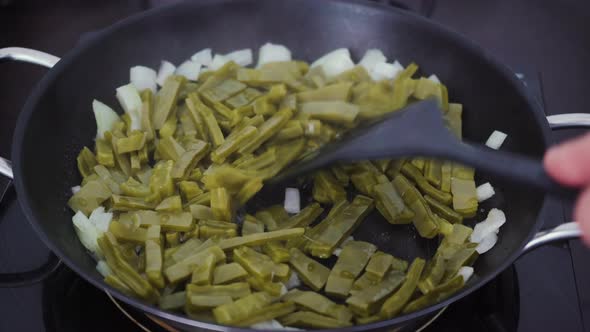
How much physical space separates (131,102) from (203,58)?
440 millimetres

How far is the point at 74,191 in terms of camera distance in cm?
246

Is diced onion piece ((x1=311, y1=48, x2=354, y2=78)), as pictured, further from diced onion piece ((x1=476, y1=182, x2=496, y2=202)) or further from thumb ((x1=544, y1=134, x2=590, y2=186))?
thumb ((x1=544, y1=134, x2=590, y2=186))

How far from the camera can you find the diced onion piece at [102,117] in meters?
2.63

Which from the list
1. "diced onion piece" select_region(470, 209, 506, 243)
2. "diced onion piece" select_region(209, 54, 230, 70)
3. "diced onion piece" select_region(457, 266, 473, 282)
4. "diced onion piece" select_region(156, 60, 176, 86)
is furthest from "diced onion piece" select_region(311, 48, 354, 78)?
"diced onion piece" select_region(457, 266, 473, 282)

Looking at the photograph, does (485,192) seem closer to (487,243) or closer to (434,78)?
(487,243)

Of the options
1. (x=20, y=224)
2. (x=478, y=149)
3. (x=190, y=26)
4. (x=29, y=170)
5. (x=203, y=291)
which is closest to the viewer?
(x=478, y=149)

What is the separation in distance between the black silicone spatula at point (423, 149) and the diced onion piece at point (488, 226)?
19.3 inches

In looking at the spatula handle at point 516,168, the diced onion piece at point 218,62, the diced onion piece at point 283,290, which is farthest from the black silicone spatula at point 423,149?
the diced onion piece at point 218,62

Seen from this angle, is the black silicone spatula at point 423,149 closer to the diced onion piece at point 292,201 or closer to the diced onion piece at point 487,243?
the diced onion piece at point 292,201

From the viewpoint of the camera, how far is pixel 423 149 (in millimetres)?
1819

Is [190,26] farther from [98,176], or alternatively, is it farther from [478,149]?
[478,149]

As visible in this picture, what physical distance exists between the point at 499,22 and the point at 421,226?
1.65 m

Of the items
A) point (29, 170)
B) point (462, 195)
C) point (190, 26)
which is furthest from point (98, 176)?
point (462, 195)

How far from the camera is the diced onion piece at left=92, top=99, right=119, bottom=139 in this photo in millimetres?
2630
